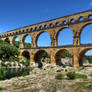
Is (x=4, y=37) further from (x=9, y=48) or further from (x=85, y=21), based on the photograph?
(x=85, y=21)

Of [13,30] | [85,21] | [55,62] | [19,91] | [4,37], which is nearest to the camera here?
[19,91]

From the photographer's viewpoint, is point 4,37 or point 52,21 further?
point 4,37

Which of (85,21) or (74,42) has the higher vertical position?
(85,21)

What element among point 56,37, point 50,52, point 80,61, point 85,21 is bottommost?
point 80,61

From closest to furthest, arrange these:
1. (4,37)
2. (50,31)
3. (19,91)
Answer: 1. (19,91)
2. (50,31)
3. (4,37)

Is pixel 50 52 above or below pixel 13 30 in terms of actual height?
below

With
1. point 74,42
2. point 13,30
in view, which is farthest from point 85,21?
point 13,30

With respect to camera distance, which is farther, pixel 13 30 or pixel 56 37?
pixel 13 30

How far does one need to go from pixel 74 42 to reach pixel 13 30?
2840 cm

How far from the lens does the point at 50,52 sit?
37188mm

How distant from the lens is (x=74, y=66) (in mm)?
31938

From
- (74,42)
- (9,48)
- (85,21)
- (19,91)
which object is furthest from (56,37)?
(19,91)

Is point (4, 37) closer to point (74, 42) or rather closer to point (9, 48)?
point (9, 48)

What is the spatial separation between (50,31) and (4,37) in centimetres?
2737
